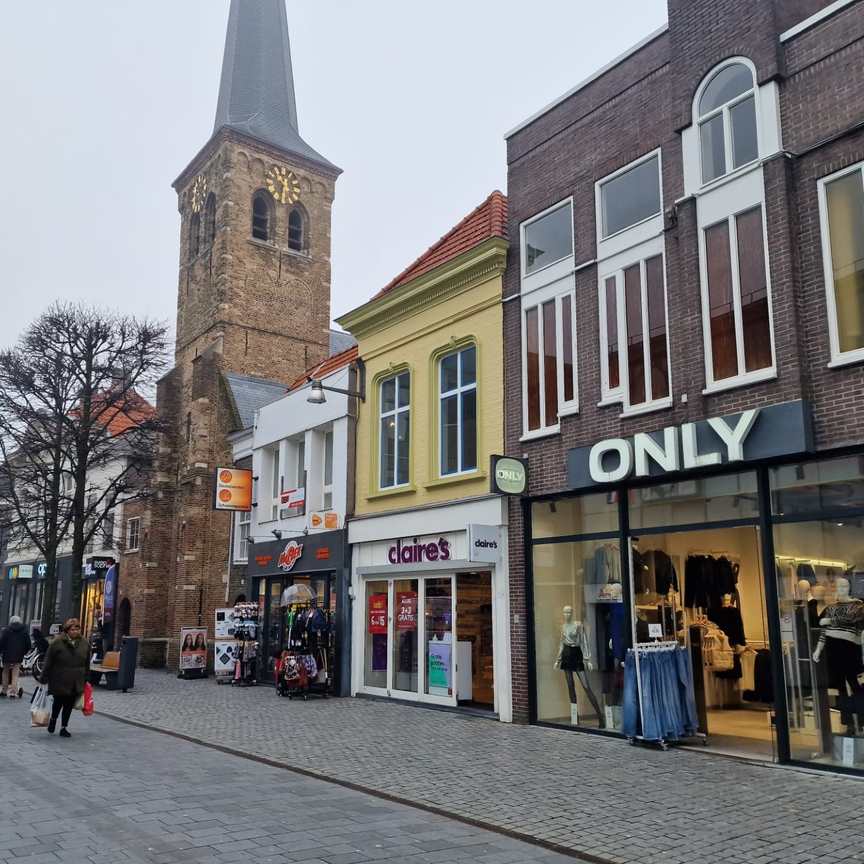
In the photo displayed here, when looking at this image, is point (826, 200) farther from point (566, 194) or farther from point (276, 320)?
point (276, 320)

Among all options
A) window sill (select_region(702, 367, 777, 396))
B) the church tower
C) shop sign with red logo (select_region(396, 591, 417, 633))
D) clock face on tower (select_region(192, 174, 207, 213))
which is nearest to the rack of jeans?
window sill (select_region(702, 367, 777, 396))

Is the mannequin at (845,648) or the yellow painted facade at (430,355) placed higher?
the yellow painted facade at (430,355)

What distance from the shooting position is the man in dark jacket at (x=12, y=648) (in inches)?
677

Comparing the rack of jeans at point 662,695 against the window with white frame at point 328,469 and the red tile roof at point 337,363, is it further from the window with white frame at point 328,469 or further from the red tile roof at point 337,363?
the red tile roof at point 337,363

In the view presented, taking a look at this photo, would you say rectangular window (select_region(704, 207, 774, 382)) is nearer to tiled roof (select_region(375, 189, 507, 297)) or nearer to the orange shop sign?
tiled roof (select_region(375, 189, 507, 297))

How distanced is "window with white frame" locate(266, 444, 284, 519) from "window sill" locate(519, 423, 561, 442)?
31.9 feet

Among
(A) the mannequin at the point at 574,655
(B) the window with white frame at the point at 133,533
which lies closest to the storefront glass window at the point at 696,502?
(A) the mannequin at the point at 574,655

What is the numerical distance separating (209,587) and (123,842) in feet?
74.8

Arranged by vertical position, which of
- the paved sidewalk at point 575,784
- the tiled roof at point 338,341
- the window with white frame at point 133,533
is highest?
the tiled roof at point 338,341

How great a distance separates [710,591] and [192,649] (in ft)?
54.5

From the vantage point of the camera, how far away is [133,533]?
33719mm

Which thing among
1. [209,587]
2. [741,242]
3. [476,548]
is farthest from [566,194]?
[209,587]

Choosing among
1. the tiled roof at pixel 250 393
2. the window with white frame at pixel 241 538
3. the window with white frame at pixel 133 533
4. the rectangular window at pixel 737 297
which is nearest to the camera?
the rectangular window at pixel 737 297

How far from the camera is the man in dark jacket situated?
17.2 meters
